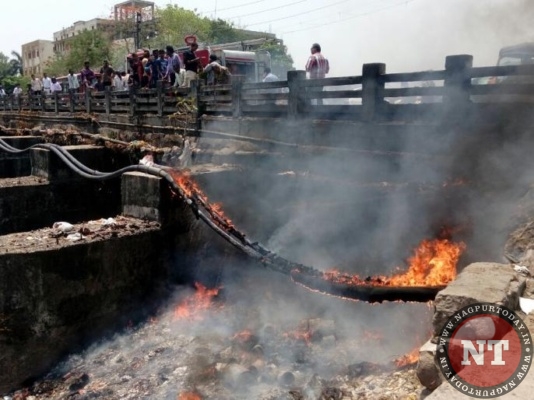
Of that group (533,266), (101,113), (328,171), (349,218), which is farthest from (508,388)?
(101,113)

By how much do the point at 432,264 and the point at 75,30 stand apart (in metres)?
80.6

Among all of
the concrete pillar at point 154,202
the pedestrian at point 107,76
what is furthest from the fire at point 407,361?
the pedestrian at point 107,76

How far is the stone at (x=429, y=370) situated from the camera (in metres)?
3.44

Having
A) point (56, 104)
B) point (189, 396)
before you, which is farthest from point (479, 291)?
point (56, 104)

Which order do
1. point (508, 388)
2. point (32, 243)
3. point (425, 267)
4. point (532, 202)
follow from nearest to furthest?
point (508, 388) < point (32, 243) < point (532, 202) < point (425, 267)

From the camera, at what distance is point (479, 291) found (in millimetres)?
3711

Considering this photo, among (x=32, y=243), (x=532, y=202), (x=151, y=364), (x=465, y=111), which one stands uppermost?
(x=465, y=111)

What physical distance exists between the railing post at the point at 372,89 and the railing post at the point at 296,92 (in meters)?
1.65

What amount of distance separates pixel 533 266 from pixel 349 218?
3.23 metres

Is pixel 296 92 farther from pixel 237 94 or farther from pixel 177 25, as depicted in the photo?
pixel 177 25

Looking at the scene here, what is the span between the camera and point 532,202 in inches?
247

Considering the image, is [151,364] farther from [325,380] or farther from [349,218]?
[349,218]

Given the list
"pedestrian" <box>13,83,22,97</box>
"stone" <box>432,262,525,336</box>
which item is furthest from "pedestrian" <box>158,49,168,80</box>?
"stone" <box>432,262,525,336</box>

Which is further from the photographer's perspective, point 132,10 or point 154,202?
point 132,10
